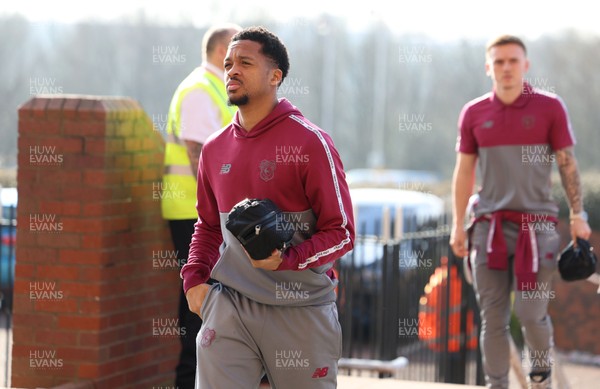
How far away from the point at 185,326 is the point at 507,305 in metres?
1.90

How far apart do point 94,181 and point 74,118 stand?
0.39 m

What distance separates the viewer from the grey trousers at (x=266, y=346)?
455cm

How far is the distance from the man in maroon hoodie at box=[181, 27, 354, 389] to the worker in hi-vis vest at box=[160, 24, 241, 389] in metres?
1.87

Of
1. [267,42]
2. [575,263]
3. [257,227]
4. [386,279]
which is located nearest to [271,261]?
[257,227]

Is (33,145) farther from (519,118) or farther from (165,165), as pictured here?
(519,118)

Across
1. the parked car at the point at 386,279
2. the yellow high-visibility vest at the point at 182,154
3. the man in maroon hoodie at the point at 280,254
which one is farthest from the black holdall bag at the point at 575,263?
the man in maroon hoodie at the point at 280,254

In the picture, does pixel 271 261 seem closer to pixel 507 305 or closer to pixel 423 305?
pixel 507 305

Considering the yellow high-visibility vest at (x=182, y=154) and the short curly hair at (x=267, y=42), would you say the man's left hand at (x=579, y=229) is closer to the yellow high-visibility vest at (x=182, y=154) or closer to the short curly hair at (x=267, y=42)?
the yellow high-visibility vest at (x=182, y=154)

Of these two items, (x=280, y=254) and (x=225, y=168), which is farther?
(x=225, y=168)

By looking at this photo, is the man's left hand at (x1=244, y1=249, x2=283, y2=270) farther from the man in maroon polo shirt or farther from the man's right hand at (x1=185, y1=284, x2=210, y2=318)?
the man in maroon polo shirt

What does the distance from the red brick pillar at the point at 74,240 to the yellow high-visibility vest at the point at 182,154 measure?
0.27 meters

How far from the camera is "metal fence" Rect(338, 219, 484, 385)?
29.8ft

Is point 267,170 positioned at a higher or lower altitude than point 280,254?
higher

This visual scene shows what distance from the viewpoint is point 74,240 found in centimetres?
670
